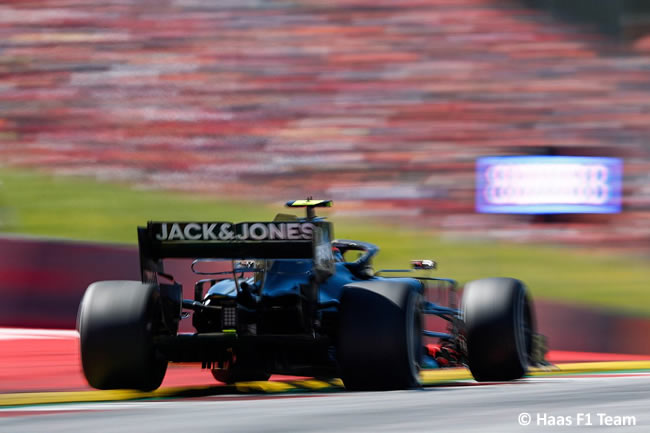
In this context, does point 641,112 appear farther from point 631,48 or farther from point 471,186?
point 471,186

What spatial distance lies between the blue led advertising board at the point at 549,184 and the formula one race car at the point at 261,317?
10.4m

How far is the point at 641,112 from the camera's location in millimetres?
21062

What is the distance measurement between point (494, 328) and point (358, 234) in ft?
36.0

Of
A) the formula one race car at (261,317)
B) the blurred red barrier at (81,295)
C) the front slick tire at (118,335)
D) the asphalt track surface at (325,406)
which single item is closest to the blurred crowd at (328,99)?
the blurred red barrier at (81,295)

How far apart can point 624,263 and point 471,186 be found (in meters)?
3.30

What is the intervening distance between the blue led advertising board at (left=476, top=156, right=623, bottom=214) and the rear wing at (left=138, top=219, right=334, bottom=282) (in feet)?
35.7

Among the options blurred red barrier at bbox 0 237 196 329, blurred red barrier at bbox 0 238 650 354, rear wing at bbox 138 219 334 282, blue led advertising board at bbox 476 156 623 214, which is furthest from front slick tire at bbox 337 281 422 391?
blue led advertising board at bbox 476 156 623 214

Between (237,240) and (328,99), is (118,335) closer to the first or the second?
(237,240)

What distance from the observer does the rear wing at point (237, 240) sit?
713 centimetres

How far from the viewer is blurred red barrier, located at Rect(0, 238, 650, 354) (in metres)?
13.0

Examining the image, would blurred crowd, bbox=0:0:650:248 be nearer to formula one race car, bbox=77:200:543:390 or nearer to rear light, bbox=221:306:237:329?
formula one race car, bbox=77:200:543:390

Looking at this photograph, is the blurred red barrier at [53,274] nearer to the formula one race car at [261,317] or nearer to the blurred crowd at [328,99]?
the formula one race car at [261,317]

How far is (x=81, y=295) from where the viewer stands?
13188mm

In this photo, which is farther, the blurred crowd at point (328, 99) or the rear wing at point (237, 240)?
the blurred crowd at point (328, 99)
